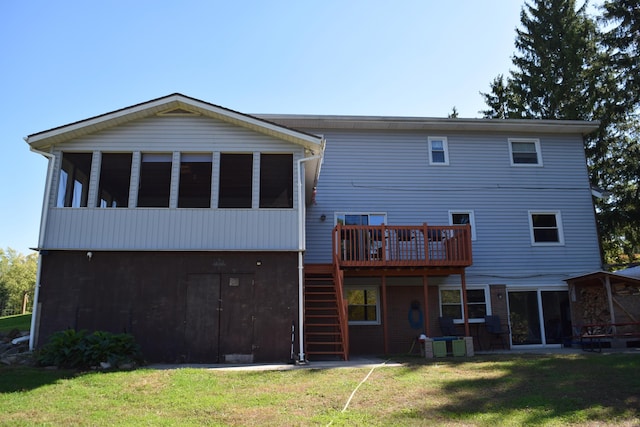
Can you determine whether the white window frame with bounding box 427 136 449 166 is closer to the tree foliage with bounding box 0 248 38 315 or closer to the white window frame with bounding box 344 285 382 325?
the white window frame with bounding box 344 285 382 325

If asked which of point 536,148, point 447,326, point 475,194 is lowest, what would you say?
point 447,326

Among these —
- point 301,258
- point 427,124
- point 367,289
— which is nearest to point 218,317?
point 301,258

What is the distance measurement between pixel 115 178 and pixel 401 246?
25.3 ft

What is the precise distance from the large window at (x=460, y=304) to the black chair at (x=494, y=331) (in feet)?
1.58

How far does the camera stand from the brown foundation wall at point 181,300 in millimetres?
10977

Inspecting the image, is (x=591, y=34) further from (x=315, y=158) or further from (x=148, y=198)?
(x=148, y=198)

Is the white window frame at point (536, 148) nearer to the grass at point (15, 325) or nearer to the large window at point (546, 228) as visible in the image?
the large window at point (546, 228)

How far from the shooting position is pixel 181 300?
36.8 ft

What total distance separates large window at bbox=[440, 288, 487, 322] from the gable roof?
6.77m

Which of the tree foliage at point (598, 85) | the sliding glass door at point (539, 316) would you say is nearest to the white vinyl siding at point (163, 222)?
the sliding glass door at point (539, 316)

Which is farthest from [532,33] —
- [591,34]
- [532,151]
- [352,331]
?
[352,331]

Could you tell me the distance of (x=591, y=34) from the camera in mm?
23781

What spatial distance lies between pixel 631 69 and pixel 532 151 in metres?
8.90

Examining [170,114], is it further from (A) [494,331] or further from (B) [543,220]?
(B) [543,220]
